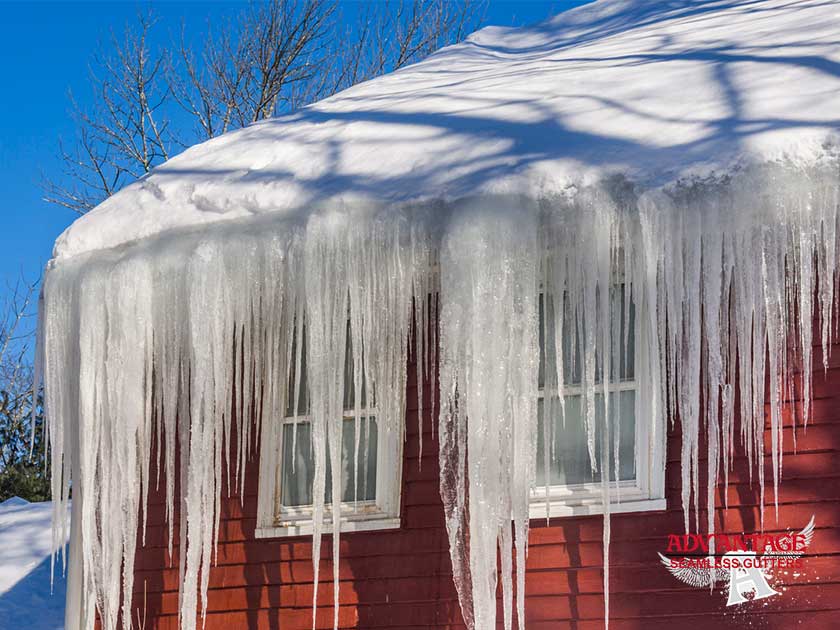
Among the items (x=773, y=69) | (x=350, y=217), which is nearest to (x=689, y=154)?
(x=773, y=69)

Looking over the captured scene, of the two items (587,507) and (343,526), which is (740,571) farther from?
(343,526)

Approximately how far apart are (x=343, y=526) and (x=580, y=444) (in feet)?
4.57

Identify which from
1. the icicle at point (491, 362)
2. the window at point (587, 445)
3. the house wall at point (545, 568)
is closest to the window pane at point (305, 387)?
the house wall at point (545, 568)

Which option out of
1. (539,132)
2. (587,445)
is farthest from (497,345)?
(587,445)

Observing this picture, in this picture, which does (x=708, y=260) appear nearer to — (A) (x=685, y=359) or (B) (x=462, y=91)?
(A) (x=685, y=359)

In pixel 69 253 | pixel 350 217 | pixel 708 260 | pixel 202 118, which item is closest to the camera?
pixel 708 260

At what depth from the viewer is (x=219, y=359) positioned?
461 cm

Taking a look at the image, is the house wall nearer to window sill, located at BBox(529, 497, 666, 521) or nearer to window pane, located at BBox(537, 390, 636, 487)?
window sill, located at BBox(529, 497, 666, 521)

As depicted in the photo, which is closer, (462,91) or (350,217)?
(350,217)

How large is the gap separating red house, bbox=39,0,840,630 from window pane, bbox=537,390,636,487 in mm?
15

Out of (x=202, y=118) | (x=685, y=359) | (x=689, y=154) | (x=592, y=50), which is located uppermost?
(x=202, y=118)

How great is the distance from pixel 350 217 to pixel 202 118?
14507 mm

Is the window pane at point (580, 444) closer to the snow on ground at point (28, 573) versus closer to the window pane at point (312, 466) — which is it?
the window pane at point (312, 466)

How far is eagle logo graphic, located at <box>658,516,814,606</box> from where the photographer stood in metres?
4.45
